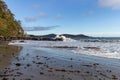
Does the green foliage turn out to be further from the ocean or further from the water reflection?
the water reflection

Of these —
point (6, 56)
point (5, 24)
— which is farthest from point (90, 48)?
point (5, 24)

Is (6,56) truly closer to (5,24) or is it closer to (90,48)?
(90,48)

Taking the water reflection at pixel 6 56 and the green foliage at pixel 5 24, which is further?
the green foliage at pixel 5 24

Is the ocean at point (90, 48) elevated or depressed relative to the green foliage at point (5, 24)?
depressed

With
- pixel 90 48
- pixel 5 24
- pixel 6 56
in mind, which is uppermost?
pixel 5 24

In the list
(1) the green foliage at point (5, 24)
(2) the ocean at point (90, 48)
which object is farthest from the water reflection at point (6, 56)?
(1) the green foliage at point (5, 24)

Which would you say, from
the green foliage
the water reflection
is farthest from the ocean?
the green foliage

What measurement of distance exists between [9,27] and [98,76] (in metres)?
102

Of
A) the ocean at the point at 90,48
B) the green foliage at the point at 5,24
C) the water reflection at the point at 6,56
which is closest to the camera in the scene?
the water reflection at the point at 6,56

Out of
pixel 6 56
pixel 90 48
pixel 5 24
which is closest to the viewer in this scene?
pixel 6 56

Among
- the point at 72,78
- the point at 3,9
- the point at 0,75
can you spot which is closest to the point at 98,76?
the point at 72,78

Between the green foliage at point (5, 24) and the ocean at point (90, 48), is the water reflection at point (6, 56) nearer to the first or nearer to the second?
the ocean at point (90, 48)

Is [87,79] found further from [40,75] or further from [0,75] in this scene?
[0,75]

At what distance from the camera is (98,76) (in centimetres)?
1252
